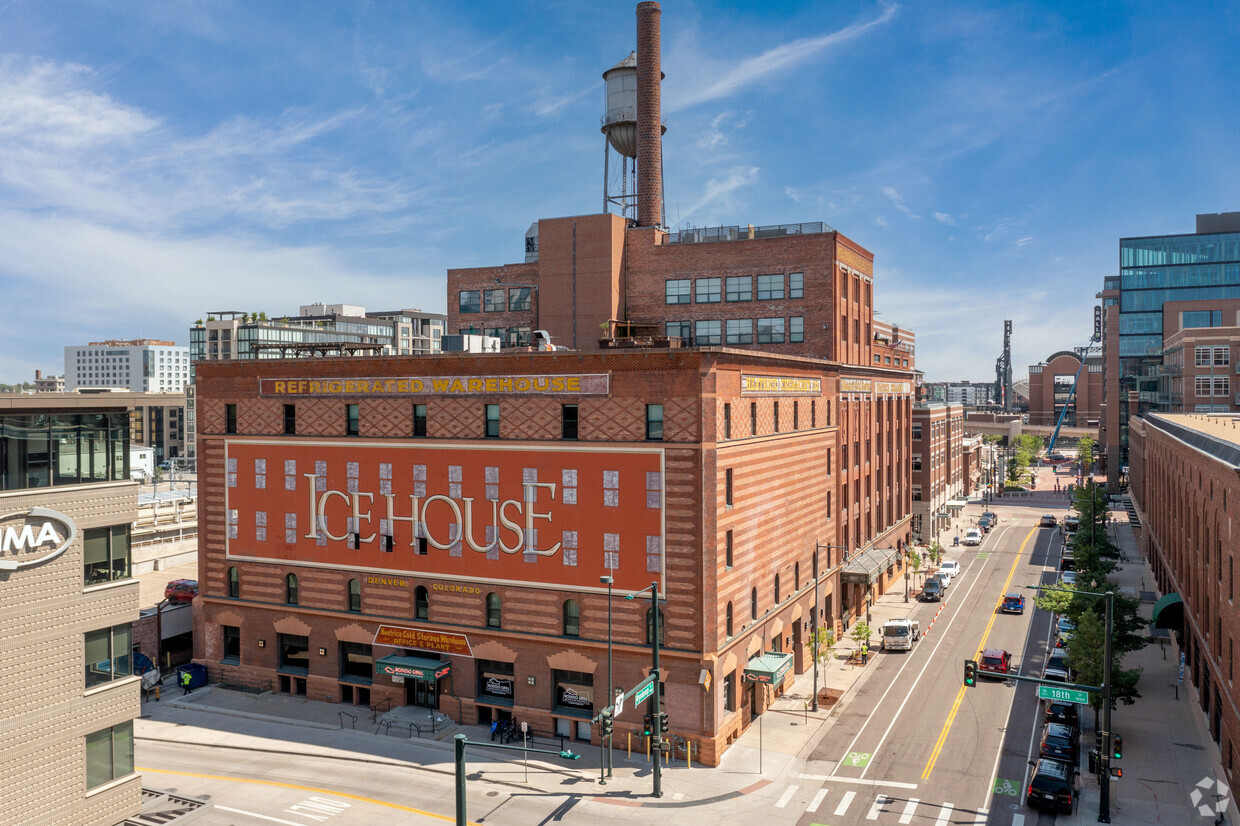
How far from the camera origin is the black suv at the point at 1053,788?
36.5 meters

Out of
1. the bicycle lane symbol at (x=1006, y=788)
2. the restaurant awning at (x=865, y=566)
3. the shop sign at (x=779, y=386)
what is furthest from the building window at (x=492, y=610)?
the restaurant awning at (x=865, y=566)

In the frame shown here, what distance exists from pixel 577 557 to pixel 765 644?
12.6 m

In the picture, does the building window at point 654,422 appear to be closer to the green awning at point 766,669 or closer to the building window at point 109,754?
the green awning at point 766,669

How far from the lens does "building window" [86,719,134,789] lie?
28.3m

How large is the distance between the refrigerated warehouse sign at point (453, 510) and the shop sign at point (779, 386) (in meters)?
7.21

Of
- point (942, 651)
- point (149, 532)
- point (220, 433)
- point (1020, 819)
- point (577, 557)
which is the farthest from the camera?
point (149, 532)

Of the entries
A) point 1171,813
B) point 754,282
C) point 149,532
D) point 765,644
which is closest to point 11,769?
point 765,644

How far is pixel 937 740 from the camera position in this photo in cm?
4556

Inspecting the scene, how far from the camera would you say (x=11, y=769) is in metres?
26.1

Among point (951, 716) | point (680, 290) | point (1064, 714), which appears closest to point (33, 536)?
point (951, 716)

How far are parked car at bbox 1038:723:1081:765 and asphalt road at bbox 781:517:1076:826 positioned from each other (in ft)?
5.28

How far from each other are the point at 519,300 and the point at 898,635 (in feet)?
126

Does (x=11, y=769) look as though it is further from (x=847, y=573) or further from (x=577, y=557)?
(x=847, y=573)

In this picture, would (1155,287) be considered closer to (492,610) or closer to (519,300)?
(519,300)
